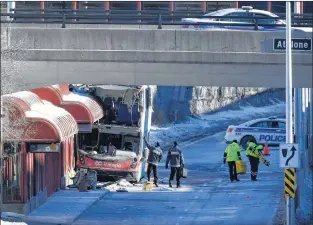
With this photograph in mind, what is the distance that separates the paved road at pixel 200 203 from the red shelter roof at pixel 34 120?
2.18m

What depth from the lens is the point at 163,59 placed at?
25438mm

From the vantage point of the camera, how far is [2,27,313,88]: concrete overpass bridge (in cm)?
2545

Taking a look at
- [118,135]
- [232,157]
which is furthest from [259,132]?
[232,157]

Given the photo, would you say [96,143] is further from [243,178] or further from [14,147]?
[14,147]

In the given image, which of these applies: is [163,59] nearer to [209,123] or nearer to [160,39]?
[160,39]

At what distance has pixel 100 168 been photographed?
1273 inches

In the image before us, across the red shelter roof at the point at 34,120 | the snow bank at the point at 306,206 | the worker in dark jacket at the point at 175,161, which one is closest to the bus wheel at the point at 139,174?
the worker in dark jacket at the point at 175,161

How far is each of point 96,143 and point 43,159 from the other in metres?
6.84

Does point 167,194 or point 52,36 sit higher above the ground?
point 52,36

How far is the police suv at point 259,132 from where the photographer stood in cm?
4356

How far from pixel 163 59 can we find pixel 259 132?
19112 mm

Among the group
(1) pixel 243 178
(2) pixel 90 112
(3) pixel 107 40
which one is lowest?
(1) pixel 243 178

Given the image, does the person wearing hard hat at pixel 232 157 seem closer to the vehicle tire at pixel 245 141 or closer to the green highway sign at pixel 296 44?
the green highway sign at pixel 296 44

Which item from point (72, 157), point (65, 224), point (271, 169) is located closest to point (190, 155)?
point (271, 169)
